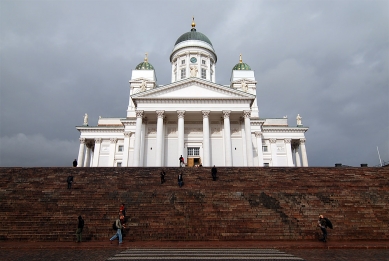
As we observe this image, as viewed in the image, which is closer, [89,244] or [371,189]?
[89,244]

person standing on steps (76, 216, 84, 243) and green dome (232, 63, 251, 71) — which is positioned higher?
green dome (232, 63, 251, 71)

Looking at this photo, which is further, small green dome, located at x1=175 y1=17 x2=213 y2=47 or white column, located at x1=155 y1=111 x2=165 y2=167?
small green dome, located at x1=175 y1=17 x2=213 y2=47

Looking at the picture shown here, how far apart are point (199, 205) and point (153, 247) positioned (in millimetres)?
4912

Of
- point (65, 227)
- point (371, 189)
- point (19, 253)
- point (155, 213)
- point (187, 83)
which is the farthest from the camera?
point (187, 83)

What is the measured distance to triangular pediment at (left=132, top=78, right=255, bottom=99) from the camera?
32844 millimetres

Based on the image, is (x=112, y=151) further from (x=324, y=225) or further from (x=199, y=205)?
(x=324, y=225)

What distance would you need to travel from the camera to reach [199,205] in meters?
15.3

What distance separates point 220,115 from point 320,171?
49.4 ft

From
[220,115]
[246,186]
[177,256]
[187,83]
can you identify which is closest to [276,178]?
[246,186]

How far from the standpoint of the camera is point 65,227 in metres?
13.3

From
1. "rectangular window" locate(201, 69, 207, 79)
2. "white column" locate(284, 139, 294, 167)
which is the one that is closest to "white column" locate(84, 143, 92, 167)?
"rectangular window" locate(201, 69, 207, 79)

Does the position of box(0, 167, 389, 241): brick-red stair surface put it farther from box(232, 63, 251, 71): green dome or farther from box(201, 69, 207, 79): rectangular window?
box(232, 63, 251, 71): green dome

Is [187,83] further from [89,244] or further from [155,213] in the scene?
[89,244]

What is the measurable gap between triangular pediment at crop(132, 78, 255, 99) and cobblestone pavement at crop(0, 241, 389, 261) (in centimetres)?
2271
